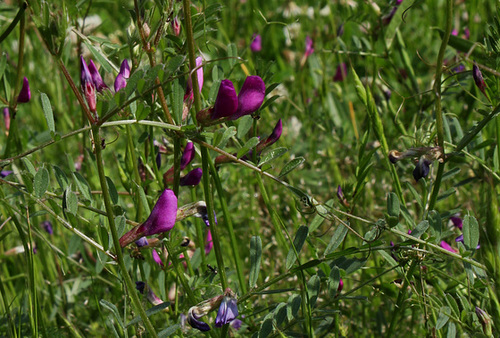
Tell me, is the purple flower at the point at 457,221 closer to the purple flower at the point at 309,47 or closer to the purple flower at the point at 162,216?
the purple flower at the point at 162,216

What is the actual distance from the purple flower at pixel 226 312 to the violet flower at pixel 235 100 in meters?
0.30

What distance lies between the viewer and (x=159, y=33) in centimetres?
100

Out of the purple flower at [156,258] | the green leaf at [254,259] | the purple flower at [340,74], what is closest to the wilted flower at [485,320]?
the green leaf at [254,259]

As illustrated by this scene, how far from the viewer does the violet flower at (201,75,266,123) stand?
2.95ft

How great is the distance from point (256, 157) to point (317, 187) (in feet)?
3.50

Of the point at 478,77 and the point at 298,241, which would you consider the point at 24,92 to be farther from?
the point at 478,77

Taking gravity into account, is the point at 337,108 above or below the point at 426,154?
below

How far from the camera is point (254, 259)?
110 cm

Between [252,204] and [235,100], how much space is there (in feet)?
3.14

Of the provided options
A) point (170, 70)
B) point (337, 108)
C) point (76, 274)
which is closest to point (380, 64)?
point (337, 108)

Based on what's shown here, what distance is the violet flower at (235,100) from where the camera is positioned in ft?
2.95

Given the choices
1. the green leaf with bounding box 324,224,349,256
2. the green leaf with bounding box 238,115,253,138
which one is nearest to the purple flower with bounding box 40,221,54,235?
the green leaf with bounding box 238,115,253,138

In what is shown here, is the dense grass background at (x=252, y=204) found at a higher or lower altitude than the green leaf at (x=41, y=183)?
lower

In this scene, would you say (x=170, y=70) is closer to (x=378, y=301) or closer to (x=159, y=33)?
(x=159, y=33)
